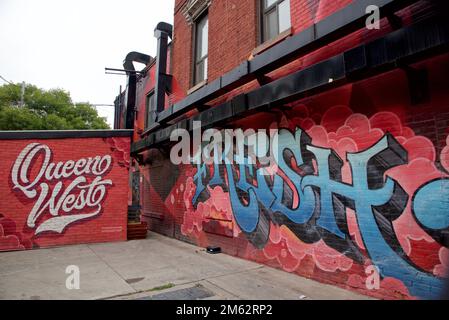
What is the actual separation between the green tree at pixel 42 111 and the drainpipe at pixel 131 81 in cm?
1269

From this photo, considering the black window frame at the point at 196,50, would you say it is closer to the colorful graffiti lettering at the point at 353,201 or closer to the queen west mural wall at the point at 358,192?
the queen west mural wall at the point at 358,192

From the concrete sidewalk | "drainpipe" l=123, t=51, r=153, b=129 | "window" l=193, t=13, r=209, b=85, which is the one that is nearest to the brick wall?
"window" l=193, t=13, r=209, b=85

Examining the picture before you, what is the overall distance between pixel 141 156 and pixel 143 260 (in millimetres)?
6365

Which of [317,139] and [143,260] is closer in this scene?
[317,139]

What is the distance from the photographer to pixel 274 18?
6.18m

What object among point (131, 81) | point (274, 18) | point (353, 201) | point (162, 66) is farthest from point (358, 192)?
point (131, 81)

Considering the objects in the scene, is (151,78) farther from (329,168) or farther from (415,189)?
(415,189)

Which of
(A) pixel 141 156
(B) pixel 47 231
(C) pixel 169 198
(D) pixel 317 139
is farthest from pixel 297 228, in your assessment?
(A) pixel 141 156

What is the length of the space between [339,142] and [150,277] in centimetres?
385

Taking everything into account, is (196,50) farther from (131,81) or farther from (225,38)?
(131,81)

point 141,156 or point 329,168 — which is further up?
point 141,156

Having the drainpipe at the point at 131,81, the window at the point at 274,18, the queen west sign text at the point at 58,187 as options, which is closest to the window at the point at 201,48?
the window at the point at 274,18

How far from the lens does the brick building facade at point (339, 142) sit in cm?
337
